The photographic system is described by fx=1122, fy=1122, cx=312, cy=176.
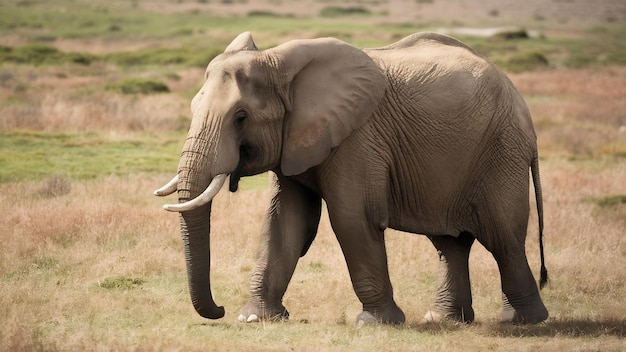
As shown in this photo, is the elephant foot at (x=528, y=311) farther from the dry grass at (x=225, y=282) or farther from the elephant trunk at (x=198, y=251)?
the elephant trunk at (x=198, y=251)

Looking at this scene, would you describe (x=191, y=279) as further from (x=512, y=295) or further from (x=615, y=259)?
(x=615, y=259)

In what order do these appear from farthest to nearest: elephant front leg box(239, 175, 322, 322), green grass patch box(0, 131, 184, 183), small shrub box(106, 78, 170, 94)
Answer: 1. small shrub box(106, 78, 170, 94)
2. green grass patch box(0, 131, 184, 183)
3. elephant front leg box(239, 175, 322, 322)

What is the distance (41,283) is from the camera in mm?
10883

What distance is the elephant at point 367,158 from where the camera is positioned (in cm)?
877

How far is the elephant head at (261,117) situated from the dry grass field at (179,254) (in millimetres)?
841

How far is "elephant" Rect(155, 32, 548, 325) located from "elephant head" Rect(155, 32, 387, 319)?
0.01 metres

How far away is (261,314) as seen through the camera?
31.9ft

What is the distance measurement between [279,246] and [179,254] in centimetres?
301

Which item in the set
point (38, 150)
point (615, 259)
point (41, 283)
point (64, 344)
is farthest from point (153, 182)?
point (64, 344)

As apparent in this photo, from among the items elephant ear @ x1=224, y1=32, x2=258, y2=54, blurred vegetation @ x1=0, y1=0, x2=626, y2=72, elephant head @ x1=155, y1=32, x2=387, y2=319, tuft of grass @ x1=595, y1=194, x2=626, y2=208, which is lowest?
blurred vegetation @ x1=0, y1=0, x2=626, y2=72

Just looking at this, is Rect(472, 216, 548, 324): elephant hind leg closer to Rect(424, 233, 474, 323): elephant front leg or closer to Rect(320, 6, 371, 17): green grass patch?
Rect(424, 233, 474, 323): elephant front leg

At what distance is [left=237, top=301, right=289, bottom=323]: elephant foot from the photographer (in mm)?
9688

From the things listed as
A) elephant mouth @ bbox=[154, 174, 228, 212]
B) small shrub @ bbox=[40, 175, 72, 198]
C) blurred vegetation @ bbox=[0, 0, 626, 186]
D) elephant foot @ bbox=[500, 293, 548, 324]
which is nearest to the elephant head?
elephant mouth @ bbox=[154, 174, 228, 212]

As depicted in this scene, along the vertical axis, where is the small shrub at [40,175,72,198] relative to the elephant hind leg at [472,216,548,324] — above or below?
below
